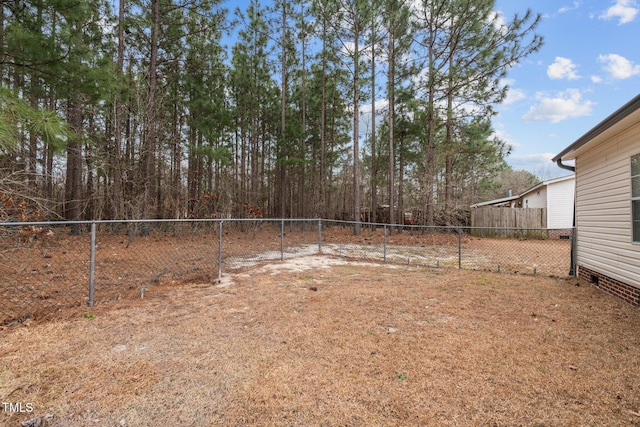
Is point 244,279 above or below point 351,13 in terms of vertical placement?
below

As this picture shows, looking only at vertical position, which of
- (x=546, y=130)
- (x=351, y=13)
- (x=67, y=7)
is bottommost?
(x=67, y=7)

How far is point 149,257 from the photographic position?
652cm

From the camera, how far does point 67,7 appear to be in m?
4.04

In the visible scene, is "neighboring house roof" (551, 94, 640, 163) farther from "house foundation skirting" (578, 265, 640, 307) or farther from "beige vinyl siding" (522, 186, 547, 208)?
"beige vinyl siding" (522, 186, 547, 208)

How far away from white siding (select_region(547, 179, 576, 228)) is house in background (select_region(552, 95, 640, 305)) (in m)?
11.5

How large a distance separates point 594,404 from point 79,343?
4.09m

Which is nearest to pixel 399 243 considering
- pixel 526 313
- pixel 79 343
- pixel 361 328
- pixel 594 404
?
pixel 526 313

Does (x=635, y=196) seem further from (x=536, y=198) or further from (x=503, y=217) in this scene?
(x=536, y=198)

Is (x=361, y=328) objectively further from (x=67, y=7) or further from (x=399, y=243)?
(x=399, y=243)

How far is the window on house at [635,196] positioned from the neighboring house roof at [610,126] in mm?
517

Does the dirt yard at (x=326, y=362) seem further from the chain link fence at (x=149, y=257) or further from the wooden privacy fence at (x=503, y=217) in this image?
the wooden privacy fence at (x=503, y=217)

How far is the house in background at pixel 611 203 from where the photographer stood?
13.3ft

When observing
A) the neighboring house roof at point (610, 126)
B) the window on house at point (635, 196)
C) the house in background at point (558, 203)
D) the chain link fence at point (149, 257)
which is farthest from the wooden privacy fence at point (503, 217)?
the window on house at point (635, 196)

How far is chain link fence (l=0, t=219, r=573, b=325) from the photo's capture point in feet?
12.7
